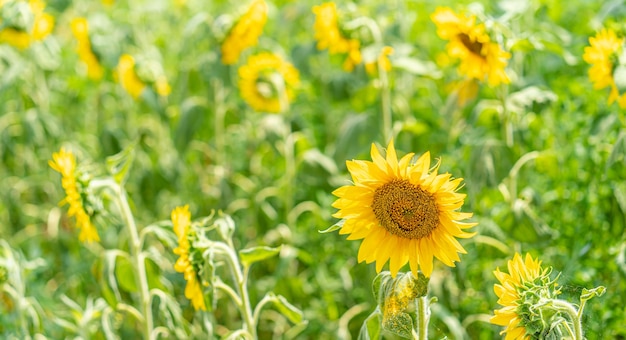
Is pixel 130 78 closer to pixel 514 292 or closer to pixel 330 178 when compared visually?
pixel 330 178

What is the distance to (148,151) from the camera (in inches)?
102

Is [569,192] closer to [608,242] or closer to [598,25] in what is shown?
[608,242]

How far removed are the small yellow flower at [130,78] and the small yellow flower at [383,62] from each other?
731 mm

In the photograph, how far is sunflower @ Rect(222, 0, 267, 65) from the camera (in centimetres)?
221

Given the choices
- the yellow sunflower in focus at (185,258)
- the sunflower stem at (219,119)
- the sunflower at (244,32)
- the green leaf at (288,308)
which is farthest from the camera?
the sunflower stem at (219,119)

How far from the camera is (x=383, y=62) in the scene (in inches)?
79.6

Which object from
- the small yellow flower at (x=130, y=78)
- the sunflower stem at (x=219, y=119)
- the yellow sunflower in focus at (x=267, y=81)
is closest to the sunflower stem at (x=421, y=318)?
the yellow sunflower in focus at (x=267, y=81)

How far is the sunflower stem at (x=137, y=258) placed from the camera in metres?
1.67

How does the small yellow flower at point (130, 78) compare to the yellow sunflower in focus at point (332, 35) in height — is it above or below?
below

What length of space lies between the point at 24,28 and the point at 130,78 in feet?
1.10

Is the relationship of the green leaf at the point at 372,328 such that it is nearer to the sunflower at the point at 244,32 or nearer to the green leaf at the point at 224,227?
the green leaf at the point at 224,227

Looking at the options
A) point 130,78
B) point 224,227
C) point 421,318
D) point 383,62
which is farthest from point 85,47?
point 421,318

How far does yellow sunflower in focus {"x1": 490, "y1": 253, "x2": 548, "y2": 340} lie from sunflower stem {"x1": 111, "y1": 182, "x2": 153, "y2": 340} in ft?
2.67

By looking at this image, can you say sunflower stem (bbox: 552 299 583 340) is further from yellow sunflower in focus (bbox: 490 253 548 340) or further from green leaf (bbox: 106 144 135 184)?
green leaf (bbox: 106 144 135 184)
